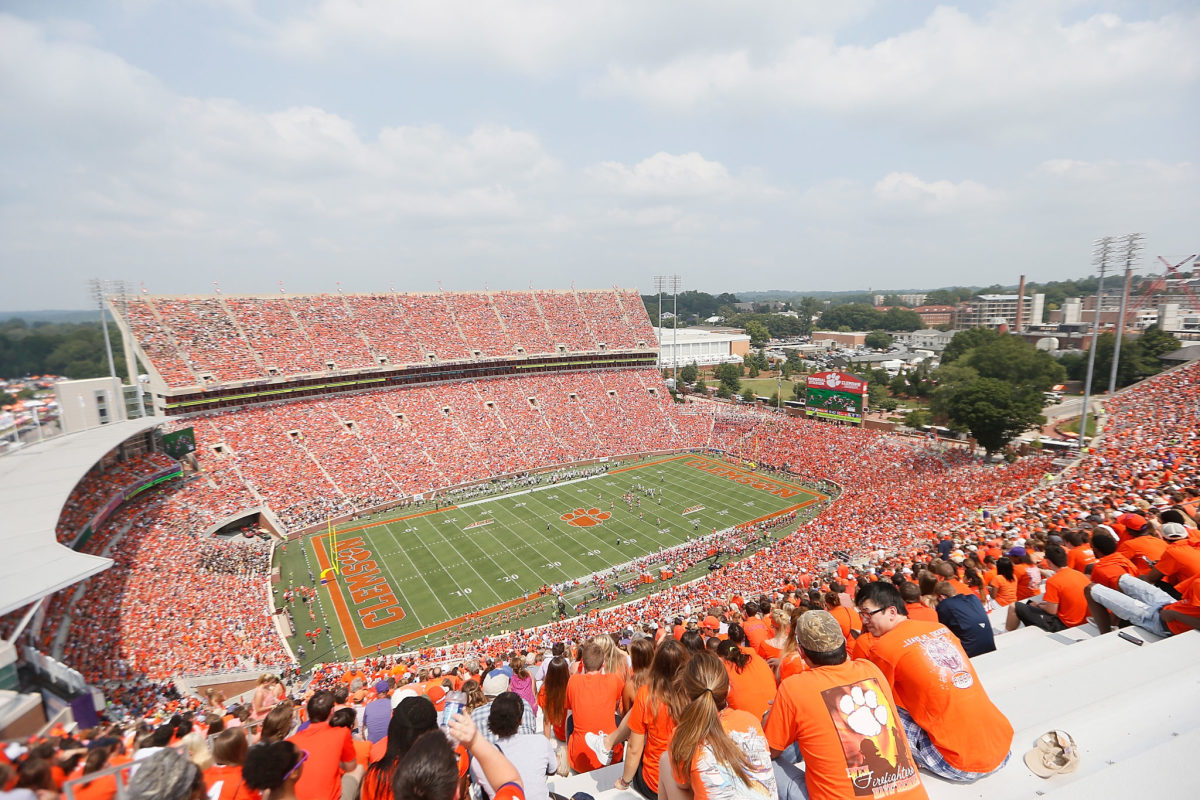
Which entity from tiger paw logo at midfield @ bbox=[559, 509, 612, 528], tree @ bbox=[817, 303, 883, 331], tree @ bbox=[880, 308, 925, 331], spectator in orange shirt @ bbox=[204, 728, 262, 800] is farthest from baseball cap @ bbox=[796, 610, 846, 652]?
tree @ bbox=[880, 308, 925, 331]

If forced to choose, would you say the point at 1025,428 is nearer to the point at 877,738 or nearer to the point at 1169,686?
the point at 1169,686

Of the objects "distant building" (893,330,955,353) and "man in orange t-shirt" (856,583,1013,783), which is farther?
"distant building" (893,330,955,353)

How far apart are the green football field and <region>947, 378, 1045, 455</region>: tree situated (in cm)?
934

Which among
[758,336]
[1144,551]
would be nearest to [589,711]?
[1144,551]

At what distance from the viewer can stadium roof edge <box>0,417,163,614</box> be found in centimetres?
948

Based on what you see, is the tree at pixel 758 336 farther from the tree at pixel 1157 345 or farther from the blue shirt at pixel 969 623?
the blue shirt at pixel 969 623

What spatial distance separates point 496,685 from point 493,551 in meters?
20.1

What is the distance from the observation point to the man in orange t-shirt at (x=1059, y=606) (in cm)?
538

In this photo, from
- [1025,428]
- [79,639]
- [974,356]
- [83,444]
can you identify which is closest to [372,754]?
[79,639]

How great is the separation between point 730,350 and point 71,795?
318 feet

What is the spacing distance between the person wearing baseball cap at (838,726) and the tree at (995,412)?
1294 inches

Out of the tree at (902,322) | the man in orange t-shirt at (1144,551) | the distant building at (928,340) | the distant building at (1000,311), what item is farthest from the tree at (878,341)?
the man in orange t-shirt at (1144,551)

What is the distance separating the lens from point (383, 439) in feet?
112

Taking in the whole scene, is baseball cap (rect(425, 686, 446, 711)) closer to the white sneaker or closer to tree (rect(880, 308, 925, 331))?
the white sneaker
